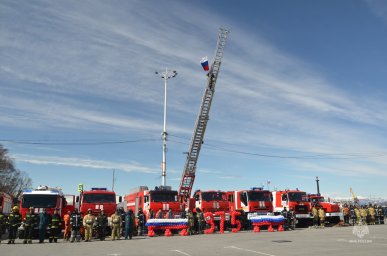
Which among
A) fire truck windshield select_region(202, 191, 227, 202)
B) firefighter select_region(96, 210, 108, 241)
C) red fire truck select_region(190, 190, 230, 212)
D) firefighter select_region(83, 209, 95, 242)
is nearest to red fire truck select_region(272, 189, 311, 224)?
red fire truck select_region(190, 190, 230, 212)

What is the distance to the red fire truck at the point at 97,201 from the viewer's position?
2109cm

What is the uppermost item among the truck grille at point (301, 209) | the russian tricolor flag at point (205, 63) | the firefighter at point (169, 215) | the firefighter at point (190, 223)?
the russian tricolor flag at point (205, 63)

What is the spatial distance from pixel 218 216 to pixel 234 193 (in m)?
3.09

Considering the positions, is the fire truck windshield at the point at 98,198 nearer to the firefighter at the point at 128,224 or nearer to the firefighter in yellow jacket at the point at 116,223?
the firefighter at the point at 128,224

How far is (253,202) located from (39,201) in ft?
41.4

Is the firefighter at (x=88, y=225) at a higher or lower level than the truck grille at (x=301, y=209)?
lower

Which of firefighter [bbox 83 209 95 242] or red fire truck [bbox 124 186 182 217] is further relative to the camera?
red fire truck [bbox 124 186 182 217]

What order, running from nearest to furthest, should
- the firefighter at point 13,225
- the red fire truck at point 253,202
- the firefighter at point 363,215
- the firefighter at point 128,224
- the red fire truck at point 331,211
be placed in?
the firefighter at point 13,225
the firefighter at point 128,224
the red fire truck at point 253,202
the red fire truck at point 331,211
the firefighter at point 363,215

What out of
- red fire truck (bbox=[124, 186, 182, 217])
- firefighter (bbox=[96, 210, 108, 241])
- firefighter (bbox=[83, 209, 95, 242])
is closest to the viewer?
firefighter (bbox=[83, 209, 95, 242])

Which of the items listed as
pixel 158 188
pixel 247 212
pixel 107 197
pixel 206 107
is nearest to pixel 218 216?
pixel 247 212

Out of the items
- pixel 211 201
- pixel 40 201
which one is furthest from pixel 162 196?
pixel 40 201

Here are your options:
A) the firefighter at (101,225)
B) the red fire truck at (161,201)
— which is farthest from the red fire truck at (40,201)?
the red fire truck at (161,201)

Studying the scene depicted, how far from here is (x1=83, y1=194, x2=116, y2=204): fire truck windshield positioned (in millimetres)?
21344

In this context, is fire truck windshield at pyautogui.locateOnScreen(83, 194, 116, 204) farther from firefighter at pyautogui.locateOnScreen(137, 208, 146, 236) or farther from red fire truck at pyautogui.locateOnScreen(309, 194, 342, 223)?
red fire truck at pyautogui.locateOnScreen(309, 194, 342, 223)
